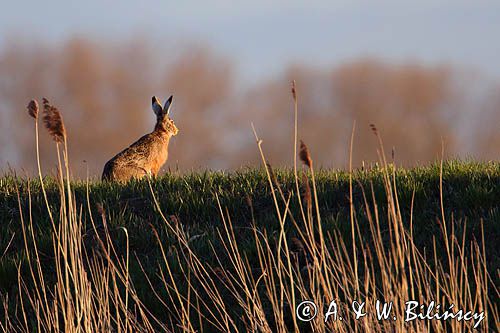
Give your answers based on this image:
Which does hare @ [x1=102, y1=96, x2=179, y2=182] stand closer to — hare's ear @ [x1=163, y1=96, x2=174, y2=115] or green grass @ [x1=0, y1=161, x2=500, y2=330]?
hare's ear @ [x1=163, y1=96, x2=174, y2=115]

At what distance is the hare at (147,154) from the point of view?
12.2 meters

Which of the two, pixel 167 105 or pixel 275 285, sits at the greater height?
pixel 167 105

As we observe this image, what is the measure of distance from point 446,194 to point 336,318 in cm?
372

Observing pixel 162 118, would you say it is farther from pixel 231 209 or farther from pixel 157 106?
pixel 231 209

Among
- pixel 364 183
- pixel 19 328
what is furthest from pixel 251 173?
pixel 19 328

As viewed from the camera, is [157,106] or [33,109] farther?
[157,106]

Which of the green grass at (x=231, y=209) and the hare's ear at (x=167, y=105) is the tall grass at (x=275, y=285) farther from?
the hare's ear at (x=167, y=105)

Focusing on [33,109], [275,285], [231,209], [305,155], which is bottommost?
[275,285]

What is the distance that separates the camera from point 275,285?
22.4 ft

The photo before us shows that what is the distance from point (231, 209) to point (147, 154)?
15.0ft

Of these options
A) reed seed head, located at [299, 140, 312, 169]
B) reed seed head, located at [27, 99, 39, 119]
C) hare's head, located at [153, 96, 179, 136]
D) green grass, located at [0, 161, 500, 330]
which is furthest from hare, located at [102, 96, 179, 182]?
reed seed head, located at [299, 140, 312, 169]

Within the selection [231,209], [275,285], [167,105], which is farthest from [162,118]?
[275,285]

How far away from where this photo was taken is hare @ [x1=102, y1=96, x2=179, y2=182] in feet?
40.0

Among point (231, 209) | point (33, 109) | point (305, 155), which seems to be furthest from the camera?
point (231, 209)
